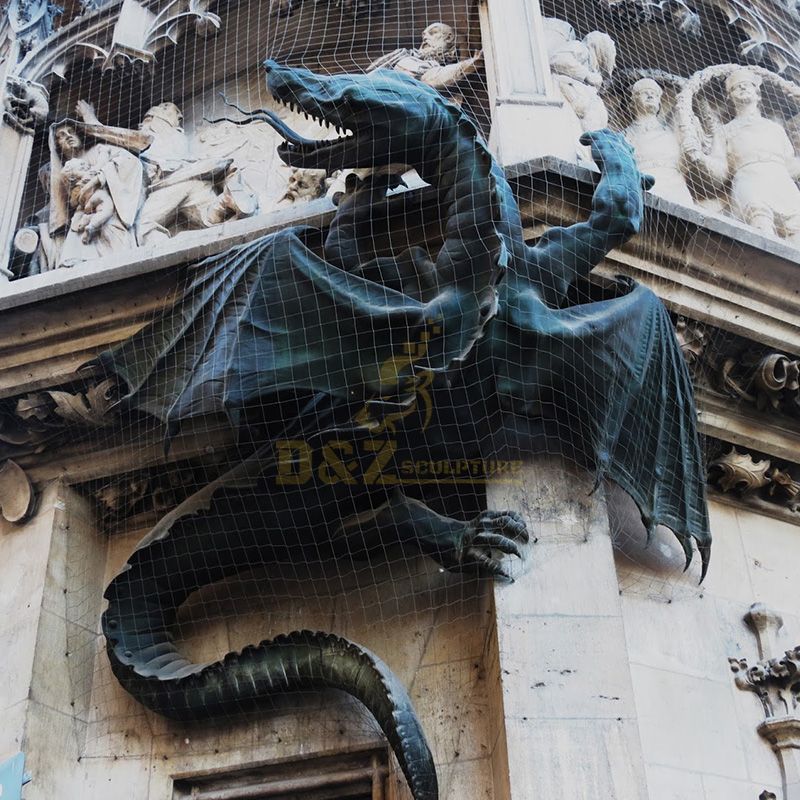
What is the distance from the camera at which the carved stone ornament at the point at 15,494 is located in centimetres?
593

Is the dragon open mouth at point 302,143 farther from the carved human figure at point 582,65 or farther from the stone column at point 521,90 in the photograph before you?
the carved human figure at point 582,65

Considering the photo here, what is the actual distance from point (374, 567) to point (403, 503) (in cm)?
32

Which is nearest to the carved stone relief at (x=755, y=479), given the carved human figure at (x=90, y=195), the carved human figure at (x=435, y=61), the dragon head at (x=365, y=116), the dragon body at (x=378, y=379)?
the dragon body at (x=378, y=379)

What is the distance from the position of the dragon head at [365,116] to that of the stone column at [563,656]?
4.10 feet

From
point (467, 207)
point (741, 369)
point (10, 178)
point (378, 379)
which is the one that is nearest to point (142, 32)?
point (10, 178)

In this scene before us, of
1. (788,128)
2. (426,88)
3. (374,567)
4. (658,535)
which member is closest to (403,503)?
(374,567)

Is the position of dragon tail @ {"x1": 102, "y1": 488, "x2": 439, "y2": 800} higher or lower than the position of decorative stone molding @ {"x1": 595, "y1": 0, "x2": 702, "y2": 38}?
lower

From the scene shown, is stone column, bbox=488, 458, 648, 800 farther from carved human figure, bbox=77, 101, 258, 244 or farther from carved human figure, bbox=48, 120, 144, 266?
carved human figure, bbox=48, 120, 144, 266

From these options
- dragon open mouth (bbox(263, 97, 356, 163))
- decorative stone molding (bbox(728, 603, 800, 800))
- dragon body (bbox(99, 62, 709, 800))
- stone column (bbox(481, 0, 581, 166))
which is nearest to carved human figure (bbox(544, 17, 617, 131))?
stone column (bbox(481, 0, 581, 166))

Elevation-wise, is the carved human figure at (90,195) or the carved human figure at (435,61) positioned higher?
the carved human figure at (435,61)

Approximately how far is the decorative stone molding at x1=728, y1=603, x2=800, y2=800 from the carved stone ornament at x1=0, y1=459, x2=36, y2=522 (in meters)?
2.88

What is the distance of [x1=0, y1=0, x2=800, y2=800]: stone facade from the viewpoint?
5.00m

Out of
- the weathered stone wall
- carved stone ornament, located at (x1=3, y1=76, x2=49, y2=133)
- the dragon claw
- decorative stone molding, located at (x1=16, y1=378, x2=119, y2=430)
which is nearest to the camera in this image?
the dragon claw

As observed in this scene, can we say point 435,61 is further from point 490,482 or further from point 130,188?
point 490,482
